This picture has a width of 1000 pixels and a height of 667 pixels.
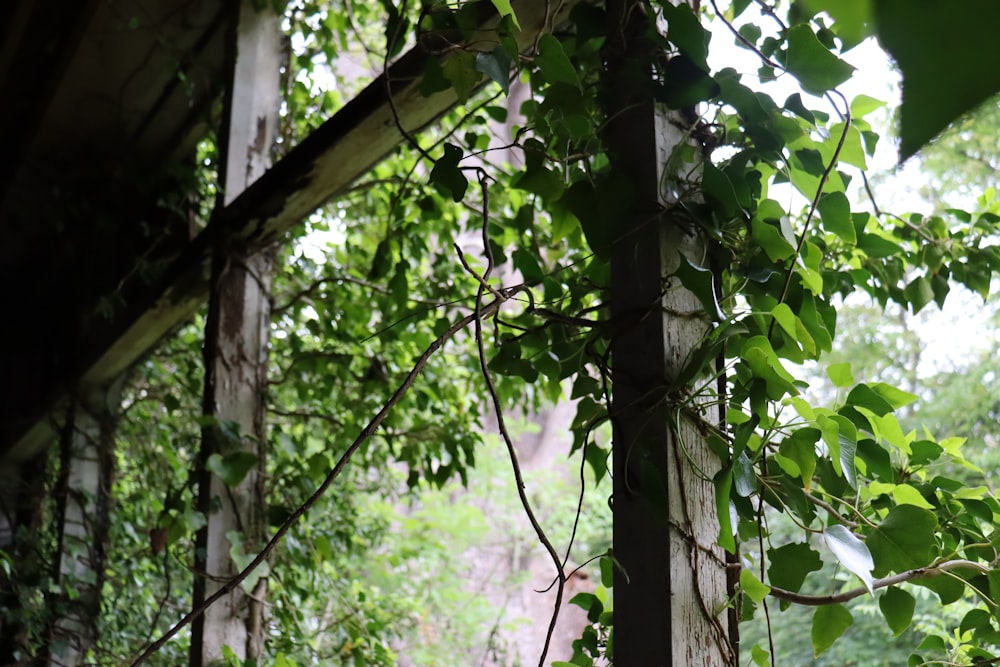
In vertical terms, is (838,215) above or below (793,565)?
above

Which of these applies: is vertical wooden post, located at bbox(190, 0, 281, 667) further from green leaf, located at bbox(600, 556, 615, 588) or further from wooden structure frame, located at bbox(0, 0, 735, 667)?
green leaf, located at bbox(600, 556, 615, 588)

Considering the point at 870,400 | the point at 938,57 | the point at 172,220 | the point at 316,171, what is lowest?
the point at 938,57

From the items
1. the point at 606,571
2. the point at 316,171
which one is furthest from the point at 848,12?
the point at 316,171

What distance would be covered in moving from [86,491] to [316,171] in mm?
1683

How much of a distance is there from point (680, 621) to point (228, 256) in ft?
3.99

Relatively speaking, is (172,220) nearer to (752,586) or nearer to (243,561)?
(243,561)

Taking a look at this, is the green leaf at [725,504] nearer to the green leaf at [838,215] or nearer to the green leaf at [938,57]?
the green leaf at [838,215]

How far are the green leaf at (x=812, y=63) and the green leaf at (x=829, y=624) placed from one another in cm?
44

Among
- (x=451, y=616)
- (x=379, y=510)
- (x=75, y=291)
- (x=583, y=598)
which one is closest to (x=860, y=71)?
(x=583, y=598)

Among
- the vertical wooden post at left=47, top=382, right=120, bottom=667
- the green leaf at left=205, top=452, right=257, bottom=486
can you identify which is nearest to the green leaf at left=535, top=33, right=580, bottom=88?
the green leaf at left=205, top=452, right=257, bottom=486

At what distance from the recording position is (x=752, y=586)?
688 millimetres

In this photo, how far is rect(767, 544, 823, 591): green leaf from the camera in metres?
0.68

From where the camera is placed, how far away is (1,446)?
3070mm

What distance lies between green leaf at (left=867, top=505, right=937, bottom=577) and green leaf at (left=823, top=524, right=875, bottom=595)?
22 mm
